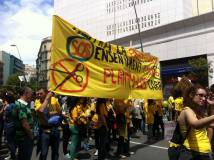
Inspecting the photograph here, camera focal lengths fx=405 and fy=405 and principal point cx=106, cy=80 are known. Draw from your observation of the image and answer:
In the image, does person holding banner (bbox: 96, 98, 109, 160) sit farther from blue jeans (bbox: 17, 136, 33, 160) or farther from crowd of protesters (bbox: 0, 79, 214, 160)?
blue jeans (bbox: 17, 136, 33, 160)

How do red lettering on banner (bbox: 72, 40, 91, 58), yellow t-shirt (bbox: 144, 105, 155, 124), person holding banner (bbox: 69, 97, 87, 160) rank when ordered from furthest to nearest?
yellow t-shirt (bbox: 144, 105, 155, 124)
person holding banner (bbox: 69, 97, 87, 160)
red lettering on banner (bbox: 72, 40, 91, 58)

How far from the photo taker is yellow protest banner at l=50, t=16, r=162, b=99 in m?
7.59

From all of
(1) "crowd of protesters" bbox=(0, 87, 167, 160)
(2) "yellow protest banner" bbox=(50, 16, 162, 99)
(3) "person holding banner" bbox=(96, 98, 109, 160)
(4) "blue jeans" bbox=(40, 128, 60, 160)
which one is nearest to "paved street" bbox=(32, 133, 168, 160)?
(1) "crowd of protesters" bbox=(0, 87, 167, 160)

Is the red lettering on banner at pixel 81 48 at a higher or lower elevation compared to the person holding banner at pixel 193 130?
higher

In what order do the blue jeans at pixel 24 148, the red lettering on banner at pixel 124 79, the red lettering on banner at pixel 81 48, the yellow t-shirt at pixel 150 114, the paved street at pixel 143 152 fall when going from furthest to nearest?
the yellow t-shirt at pixel 150 114 < the paved street at pixel 143 152 < the red lettering on banner at pixel 124 79 < the red lettering on banner at pixel 81 48 < the blue jeans at pixel 24 148

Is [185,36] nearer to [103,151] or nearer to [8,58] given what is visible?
[103,151]

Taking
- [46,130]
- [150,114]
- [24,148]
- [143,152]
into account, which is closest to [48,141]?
[46,130]

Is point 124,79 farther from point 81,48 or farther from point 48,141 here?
point 48,141

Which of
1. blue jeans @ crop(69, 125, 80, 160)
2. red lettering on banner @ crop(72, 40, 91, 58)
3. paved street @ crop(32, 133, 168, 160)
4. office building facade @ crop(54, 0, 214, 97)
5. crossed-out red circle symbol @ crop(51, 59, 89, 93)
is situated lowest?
paved street @ crop(32, 133, 168, 160)

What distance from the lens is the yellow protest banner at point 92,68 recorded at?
7586 millimetres

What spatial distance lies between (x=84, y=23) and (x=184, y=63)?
3887 centimetres

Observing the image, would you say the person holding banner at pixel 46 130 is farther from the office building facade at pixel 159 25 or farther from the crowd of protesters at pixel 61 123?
the office building facade at pixel 159 25

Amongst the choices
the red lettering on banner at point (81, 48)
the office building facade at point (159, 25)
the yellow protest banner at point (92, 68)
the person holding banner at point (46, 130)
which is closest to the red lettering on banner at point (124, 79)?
the yellow protest banner at point (92, 68)

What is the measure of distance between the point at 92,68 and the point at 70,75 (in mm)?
822
